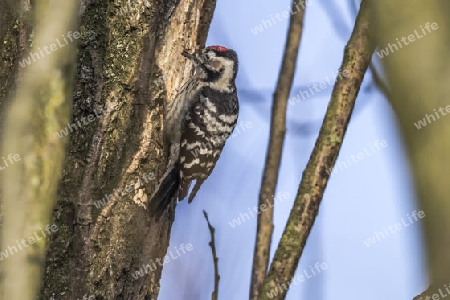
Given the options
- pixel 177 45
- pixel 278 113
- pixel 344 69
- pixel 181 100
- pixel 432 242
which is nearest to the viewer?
pixel 432 242

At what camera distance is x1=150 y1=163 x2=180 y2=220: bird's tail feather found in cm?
221

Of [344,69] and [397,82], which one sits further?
[344,69]

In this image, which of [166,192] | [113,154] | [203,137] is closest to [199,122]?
[203,137]

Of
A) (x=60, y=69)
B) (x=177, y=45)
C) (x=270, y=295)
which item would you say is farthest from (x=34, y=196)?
(x=177, y=45)

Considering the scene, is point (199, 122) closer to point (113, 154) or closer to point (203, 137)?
point (203, 137)

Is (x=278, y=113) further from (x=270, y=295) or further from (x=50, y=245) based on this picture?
(x=50, y=245)

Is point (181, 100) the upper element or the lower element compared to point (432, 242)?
upper

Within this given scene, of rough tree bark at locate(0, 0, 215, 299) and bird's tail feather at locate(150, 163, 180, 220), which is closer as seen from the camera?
rough tree bark at locate(0, 0, 215, 299)

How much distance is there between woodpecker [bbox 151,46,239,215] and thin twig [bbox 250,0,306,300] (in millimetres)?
635

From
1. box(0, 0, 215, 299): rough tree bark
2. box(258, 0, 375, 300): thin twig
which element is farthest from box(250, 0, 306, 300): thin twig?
box(0, 0, 215, 299): rough tree bark

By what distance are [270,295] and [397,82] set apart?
0.72 meters

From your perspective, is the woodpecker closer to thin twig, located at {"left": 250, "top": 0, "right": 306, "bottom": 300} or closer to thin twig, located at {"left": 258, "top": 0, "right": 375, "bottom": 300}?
thin twig, located at {"left": 250, "top": 0, "right": 306, "bottom": 300}

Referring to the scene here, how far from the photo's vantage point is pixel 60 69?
68.1 inches

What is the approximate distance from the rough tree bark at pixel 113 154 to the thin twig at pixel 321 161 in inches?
27.4
